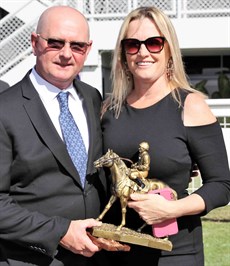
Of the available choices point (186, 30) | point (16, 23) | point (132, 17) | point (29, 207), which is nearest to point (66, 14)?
point (132, 17)

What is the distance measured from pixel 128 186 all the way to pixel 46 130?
0.47 meters

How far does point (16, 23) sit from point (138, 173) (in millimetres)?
10818

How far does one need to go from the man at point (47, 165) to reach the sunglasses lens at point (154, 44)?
0.32 meters

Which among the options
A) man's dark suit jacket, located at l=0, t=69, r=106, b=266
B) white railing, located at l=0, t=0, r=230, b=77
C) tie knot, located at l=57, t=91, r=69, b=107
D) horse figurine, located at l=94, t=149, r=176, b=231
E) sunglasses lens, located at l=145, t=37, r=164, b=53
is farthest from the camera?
white railing, located at l=0, t=0, r=230, b=77

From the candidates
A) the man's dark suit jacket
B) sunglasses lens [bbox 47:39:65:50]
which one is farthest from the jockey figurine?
sunglasses lens [bbox 47:39:65:50]

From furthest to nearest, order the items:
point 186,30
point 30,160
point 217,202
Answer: point 186,30, point 217,202, point 30,160

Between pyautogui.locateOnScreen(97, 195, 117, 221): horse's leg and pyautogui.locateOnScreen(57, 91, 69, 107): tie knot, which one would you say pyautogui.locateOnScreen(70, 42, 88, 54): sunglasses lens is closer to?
pyautogui.locateOnScreen(57, 91, 69, 107): tie knot

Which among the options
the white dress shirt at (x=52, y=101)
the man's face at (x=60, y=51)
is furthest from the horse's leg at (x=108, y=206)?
the man's face at (x=60, y=51)

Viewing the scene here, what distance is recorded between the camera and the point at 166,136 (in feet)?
9.58

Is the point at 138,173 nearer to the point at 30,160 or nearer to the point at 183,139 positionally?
the point at 183,139

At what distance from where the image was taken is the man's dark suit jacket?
2.65m

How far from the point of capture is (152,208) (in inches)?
109

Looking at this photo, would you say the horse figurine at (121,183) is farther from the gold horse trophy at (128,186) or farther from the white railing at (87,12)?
the white railing at (87,12)

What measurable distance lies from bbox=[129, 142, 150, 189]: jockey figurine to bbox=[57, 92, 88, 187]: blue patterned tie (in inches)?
9.5
